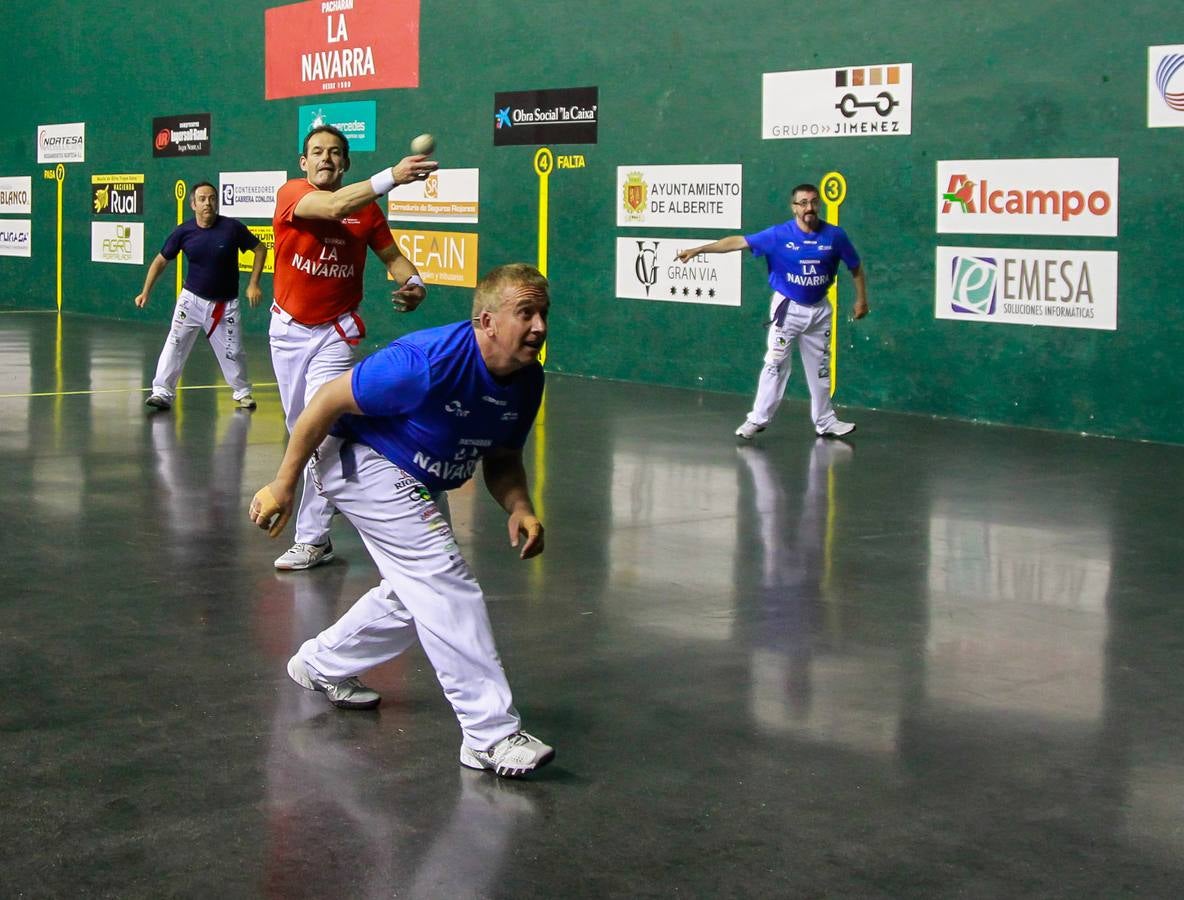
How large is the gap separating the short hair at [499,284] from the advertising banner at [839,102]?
346 inches

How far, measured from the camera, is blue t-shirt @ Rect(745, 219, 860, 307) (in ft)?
36.7

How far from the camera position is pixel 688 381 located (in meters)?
14.4

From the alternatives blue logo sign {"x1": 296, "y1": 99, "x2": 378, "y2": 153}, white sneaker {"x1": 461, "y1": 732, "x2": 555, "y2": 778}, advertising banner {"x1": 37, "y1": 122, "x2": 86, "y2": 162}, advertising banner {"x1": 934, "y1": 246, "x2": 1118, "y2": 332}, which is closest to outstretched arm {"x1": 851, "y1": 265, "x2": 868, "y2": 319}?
advertising banner {"x1": 934, "y1": 246, "x2": 1118, "y2": 332}

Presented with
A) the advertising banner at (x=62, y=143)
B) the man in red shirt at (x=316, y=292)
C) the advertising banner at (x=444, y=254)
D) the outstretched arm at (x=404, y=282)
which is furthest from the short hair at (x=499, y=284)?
the advertising banner at (x=62, y=143)

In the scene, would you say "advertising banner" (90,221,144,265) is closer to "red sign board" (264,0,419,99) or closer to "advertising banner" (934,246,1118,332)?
"red sign board" (264,0,419,99)

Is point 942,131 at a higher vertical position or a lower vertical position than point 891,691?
higher

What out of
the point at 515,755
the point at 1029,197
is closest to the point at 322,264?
the point at 515,755

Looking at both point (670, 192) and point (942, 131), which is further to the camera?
point (670, 192)

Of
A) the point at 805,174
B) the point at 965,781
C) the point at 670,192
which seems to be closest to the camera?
the point at 965,781

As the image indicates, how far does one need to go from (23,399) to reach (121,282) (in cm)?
1002

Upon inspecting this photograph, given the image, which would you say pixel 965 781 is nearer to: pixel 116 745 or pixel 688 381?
pixel 116 745

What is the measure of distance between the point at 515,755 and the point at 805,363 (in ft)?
24.0

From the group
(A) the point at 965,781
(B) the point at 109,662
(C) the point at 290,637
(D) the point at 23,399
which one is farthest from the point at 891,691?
(D) the point at 23,399

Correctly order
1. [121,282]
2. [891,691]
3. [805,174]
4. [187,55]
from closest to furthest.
A: [891,691]
[805,174]
[187,55]
[121,282]
